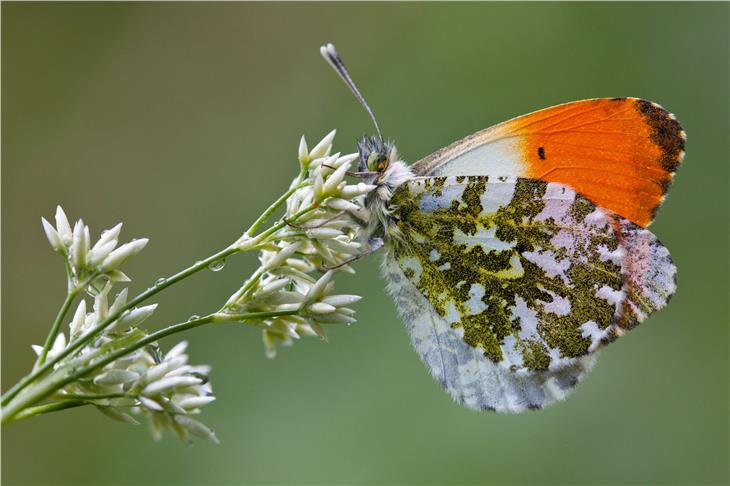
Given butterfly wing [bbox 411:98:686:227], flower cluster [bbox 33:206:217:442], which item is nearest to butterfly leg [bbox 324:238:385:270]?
butterfly wing [bbox 411:98:686:227]

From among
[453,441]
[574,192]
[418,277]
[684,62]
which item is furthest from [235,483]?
[684,62]

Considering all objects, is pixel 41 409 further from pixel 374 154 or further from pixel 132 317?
pixel 374 154

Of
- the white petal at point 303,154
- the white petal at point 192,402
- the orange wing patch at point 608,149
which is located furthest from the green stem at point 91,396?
the orange wing patch at point 608,149

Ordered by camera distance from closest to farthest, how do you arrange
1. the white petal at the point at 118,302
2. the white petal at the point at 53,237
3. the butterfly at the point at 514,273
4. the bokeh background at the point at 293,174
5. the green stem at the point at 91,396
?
1. the green stem at the point at 91,396
2. the white petal at the point at 118,302
3. the white petal at the point at 53,237
4. the butterfly at the point at 514,273
5. the bokeh background at the point at 293,174

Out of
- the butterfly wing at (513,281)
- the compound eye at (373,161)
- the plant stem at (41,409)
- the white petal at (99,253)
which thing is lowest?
the butterfly wing at (513,281)

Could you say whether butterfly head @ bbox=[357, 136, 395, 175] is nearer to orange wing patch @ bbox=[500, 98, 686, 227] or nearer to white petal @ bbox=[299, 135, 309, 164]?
orange wing patch @ bbox=[500, 98, 686, 227]

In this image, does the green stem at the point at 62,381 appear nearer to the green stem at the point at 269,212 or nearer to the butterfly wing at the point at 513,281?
the green stem at the point at 269,212
